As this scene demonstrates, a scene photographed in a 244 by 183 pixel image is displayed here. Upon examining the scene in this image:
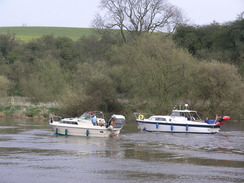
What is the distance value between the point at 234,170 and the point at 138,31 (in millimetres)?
59058

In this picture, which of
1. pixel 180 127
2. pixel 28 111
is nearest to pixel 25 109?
pixel 28 111

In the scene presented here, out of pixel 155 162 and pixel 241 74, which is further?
pixel 241 74

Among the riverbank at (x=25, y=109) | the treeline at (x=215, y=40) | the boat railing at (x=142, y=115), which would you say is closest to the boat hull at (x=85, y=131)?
the boat railing at (x=142, y=115)

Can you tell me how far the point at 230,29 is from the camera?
8381 centimetres

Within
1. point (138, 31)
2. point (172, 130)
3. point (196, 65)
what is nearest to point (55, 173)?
point (172, 130)

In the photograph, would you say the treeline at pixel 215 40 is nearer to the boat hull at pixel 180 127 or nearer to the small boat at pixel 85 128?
the boat hull at pixel 180 127

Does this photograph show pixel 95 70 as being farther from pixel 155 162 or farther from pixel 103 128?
pixel 155 162

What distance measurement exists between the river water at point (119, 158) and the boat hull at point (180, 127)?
12.6 feet

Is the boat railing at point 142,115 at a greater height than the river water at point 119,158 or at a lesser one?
greater

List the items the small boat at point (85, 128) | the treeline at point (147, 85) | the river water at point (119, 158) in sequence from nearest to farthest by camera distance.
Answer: the river water at point (119, 158) → the small boat at point (85, 128) → the treeline at point (147, 85)

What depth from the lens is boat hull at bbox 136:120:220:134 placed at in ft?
149

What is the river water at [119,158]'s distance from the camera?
22.0m

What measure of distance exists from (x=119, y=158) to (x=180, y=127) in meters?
19.1

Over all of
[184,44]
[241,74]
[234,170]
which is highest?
[184,44]
